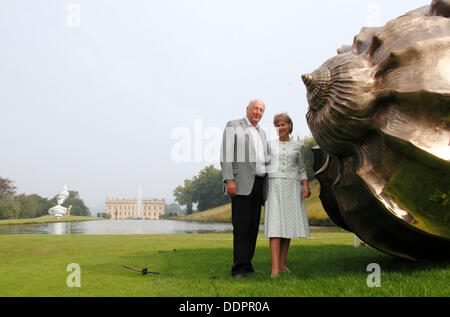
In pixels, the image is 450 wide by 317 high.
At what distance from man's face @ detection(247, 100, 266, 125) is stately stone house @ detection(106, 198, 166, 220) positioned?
13773 centimetres

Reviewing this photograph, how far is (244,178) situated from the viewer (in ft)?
16.5

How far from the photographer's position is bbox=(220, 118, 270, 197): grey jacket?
5.02 metres

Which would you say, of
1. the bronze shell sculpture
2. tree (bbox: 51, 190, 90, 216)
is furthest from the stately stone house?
the bronze shell sculpture

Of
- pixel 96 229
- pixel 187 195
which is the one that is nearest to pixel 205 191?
pixel 187 195

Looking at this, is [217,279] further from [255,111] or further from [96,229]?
[96,229]

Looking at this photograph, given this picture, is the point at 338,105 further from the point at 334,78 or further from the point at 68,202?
the point at 68,202

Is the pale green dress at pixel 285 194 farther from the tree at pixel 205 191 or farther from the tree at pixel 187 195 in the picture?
the tree at pixel 187 195

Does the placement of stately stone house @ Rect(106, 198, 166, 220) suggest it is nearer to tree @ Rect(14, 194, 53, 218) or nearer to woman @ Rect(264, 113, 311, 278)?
tree @ Rect(14, 194, 53, 218)

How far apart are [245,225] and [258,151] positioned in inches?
44.1

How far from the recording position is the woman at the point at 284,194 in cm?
484

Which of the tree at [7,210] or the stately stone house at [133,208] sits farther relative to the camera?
the stately stone house at [133,208]

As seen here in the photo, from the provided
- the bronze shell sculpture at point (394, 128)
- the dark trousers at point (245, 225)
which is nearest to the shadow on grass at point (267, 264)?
the dark trousers at point (245, 225)

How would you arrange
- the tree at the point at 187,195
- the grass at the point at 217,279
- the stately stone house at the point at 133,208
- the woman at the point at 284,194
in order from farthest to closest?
the stately stone house at the point at 133,208 → the tree at the point at 187,195 → the woman at the point at 284,194 → the grass at the point at 217,279

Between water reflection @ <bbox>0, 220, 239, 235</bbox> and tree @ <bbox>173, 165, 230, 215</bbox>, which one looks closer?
water reflection @ <bbox>0, 220, 239, 235</bbox>
